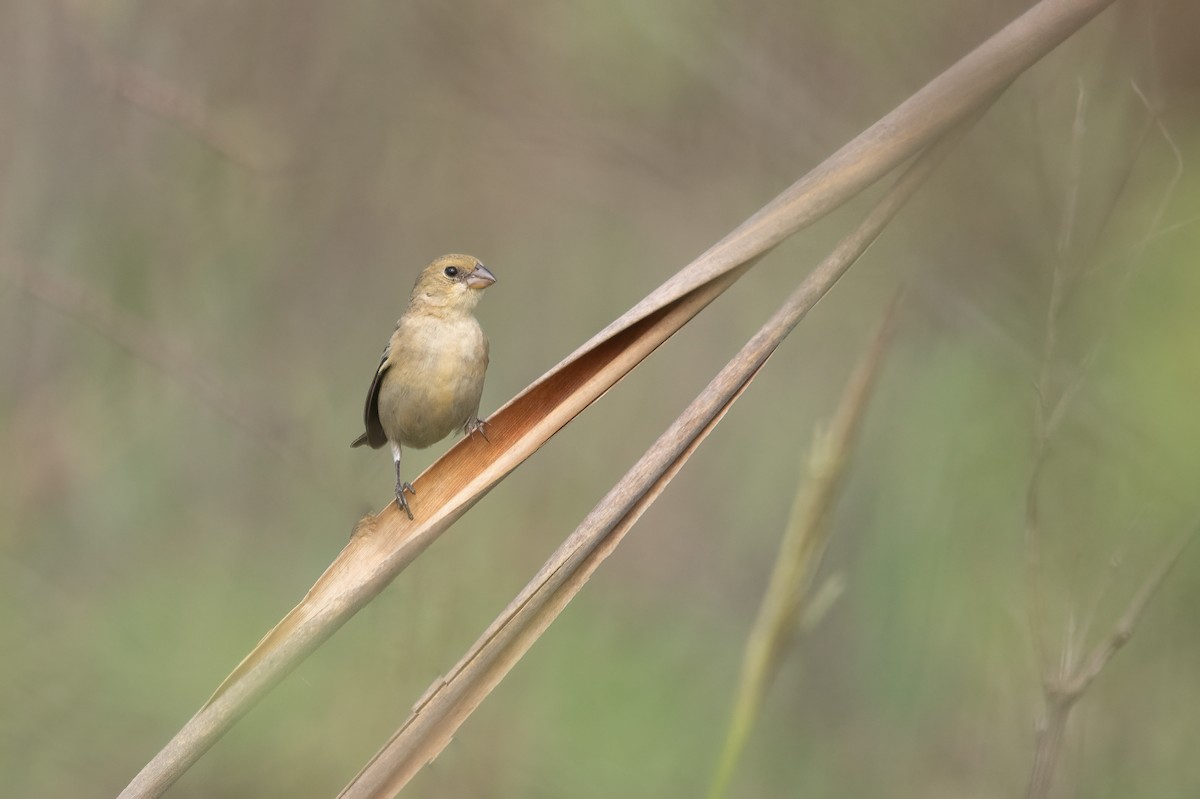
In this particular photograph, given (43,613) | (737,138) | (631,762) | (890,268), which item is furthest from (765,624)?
(43,613)

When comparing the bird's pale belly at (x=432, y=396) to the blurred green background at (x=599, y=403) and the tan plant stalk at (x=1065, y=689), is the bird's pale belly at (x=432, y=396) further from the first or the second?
the tan plant stalk at (x=1065, y=689)

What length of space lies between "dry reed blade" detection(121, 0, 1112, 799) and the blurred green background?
81cm

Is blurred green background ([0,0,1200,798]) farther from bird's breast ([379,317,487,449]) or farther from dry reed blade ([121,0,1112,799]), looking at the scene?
dry reed blade ([121,0,1112,799])

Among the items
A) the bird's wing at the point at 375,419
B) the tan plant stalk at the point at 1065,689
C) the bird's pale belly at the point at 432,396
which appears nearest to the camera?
the tan plant stalk at the point at 1065,689

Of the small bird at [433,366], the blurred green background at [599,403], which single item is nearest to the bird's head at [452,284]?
the small bird at [433,366]

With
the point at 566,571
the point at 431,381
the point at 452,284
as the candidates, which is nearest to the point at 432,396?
the point at 431,381

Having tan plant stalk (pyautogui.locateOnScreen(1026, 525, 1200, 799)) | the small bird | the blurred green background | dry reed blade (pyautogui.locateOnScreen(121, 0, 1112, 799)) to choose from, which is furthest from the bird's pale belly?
tan plant stalk (pyautogui.locateOnScreen(1026, 525, 1200, 799))

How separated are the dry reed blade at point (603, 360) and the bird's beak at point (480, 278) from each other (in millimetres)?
2075

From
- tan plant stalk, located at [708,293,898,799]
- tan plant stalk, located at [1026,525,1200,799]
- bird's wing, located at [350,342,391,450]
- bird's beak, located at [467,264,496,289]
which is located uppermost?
bird's beak, located at [467,264,496,289]

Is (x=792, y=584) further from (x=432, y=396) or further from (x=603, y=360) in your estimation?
(x=432, y=396)

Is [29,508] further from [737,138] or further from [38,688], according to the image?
[737,138]

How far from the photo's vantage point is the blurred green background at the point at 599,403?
318 cm

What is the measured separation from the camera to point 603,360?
178 centimetres

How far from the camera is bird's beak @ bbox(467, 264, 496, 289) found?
3.88 meters
